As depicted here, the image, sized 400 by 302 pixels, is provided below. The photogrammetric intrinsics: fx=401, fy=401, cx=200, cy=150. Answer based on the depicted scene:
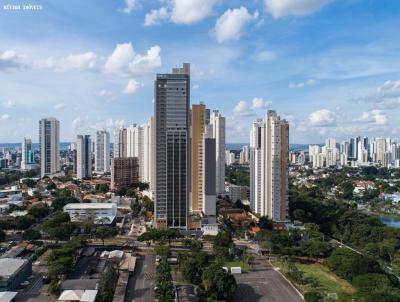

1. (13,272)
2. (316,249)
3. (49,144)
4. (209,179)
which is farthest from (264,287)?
(49,144)

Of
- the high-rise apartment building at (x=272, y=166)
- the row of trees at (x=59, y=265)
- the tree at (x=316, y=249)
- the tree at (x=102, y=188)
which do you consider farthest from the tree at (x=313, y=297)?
the tree at (x=102, y=188)

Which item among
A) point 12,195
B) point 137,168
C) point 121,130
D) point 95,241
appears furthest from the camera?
point 121,130

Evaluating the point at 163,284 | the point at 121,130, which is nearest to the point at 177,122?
the point at 163,284

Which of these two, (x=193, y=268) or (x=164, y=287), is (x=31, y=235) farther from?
(x=164, y=287)

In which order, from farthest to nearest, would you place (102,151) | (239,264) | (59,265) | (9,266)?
(102,151), (239,264), (59,265), (9,266)

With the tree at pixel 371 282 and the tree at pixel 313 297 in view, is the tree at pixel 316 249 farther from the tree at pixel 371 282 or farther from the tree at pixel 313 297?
the tree at pixel 313 297

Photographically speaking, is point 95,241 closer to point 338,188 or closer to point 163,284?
point 163,284

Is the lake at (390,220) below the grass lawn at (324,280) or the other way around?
below
